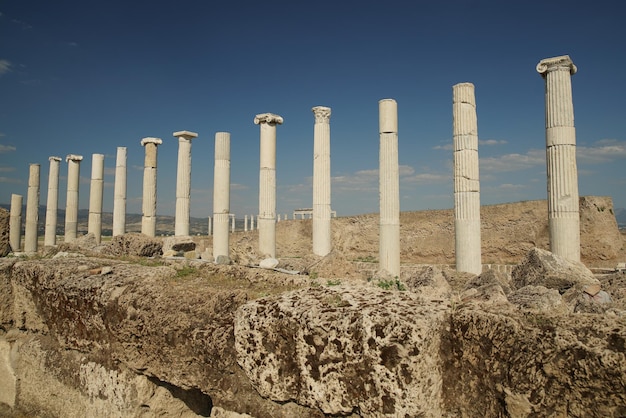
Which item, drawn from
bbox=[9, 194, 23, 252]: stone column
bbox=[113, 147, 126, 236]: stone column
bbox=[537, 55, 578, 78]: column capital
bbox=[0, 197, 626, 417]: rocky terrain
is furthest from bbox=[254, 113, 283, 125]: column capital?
bbox=[9, 194, 23, 252]: stone column

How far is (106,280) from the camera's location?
14.2 ft

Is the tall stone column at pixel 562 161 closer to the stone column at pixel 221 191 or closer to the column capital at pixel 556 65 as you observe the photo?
the column capital at pixel 556 65

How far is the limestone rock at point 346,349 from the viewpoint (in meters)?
2.44

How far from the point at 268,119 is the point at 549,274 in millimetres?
12243

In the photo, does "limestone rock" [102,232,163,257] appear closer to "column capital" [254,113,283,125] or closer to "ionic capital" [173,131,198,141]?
"column capital" [254,113,283,125]

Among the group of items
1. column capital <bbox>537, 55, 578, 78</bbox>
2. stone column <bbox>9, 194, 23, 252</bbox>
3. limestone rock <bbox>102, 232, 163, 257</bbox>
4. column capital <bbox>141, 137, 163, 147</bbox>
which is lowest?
limestone rock <bbox>102, 232, 163, 257</bbox>

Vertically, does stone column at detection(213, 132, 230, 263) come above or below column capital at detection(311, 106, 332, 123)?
below

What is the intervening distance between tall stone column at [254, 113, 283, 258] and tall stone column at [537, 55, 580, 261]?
1041 cm

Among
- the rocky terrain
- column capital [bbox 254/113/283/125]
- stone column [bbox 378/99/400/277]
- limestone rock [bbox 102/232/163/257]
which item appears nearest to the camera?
the rocky terrain

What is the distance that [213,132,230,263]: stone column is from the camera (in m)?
19.4

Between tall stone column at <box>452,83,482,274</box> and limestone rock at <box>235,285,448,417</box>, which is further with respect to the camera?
tall stone column at <box>452,83,482,274</box>

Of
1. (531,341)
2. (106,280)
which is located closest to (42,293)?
(106,280)

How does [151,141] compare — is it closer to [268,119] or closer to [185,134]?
[185,134]

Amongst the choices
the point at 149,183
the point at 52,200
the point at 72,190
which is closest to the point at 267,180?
the point at 149,183
